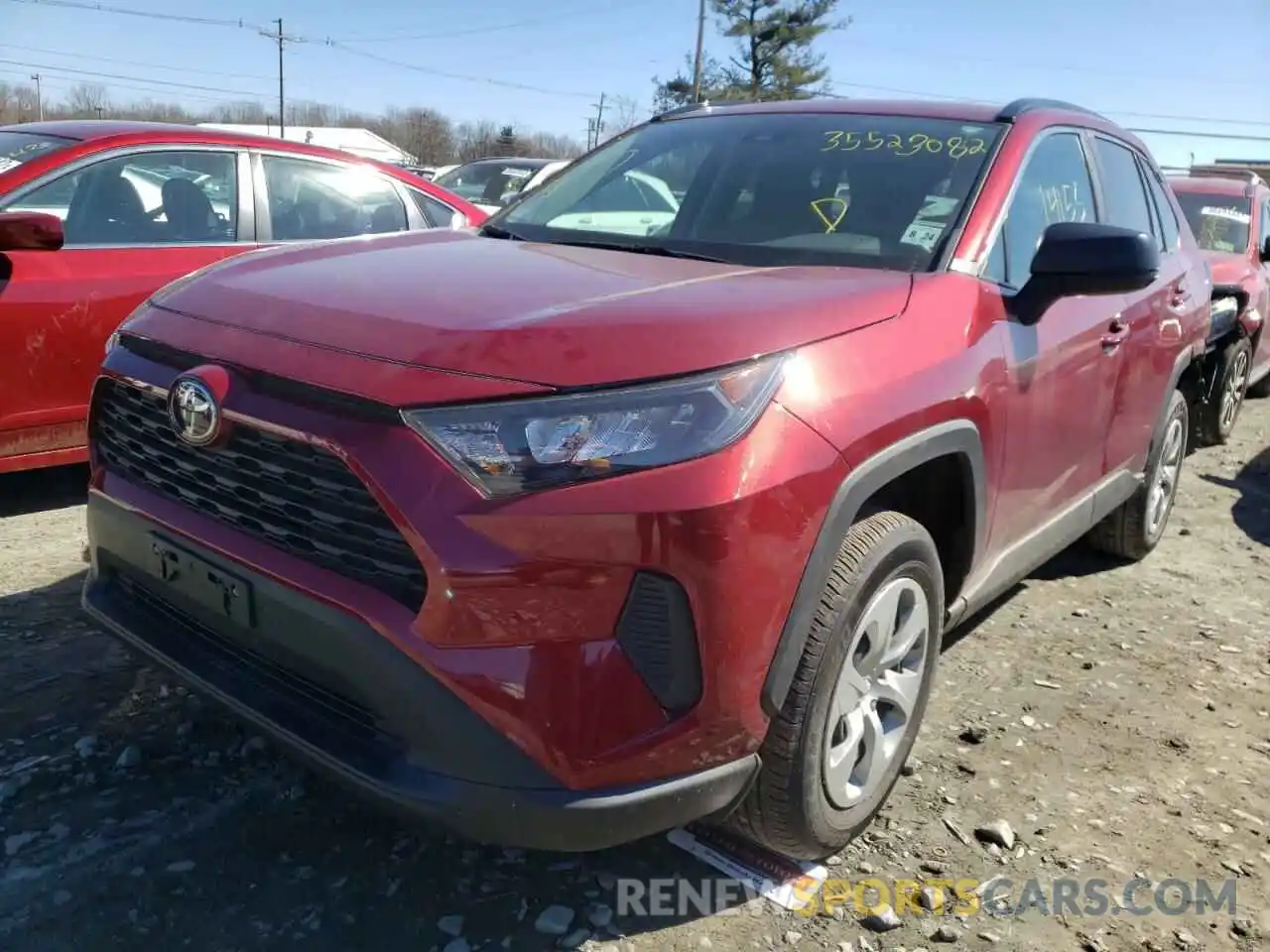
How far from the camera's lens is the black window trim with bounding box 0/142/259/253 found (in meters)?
4.32

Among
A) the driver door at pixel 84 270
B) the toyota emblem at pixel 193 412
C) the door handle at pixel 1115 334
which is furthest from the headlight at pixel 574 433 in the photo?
the driver door at pixel 84 270

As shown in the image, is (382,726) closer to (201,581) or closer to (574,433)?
(201,581)

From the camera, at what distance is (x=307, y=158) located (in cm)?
524

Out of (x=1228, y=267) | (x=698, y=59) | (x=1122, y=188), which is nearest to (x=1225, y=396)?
(x=1228, y=267)

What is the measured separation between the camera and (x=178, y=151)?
477cm

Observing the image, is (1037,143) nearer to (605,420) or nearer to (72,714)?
(605,420)

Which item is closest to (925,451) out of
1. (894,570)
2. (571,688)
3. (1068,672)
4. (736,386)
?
(894,570)

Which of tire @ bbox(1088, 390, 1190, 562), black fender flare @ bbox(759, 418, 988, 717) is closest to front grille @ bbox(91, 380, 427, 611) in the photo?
black fender flare @ bbox(759, 418, 988, 717)

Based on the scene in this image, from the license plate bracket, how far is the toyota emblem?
251 mm

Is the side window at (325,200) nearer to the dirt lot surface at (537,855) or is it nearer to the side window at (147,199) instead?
the side window at (147,199)

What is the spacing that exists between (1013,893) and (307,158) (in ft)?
14.8

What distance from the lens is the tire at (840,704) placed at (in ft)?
7.02

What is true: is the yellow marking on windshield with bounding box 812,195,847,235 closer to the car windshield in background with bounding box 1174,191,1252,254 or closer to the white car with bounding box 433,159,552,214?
the car windshield in background with bounding box 1174,191,1252,254

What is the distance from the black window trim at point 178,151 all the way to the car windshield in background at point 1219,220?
20.9 ft
